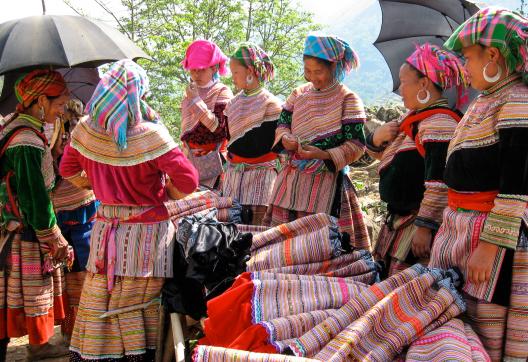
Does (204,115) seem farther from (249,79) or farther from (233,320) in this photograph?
(233,320)

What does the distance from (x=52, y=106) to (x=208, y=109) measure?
61.7 inches

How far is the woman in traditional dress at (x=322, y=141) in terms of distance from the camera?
10.6 ft

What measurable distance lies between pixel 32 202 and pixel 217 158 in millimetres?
1967

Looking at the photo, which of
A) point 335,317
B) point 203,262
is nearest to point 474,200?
point 335,317

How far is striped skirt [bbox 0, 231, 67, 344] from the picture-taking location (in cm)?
319

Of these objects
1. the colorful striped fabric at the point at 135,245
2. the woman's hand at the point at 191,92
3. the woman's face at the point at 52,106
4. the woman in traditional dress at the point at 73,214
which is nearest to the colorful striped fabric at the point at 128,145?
the colorful striped fabric at the point at 135,245

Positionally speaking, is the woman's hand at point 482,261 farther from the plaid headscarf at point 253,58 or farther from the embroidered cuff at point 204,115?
the embroidered cuff at point 204,115

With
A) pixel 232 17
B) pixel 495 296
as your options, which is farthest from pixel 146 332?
pixel 232 17

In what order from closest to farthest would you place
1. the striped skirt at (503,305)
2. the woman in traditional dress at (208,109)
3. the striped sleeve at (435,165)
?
1. the striped skirt at (503,305)
2. the striped sleeve at (435,165)
3. the woman in traditional dress at (208,109)

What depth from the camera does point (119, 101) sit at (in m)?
2.43

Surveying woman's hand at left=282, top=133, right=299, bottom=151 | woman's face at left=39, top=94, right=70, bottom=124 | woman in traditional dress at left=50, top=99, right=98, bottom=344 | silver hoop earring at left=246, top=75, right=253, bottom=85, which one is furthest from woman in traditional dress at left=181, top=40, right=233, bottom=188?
woman's face at left=39, top=94, right=70, bottom=124

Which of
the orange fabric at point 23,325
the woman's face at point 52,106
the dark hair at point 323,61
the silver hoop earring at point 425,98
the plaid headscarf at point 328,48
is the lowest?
the orange fabric at point 23,325

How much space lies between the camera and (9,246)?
10.5ft

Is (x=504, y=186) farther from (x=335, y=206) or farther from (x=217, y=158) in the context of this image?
(x=217, y=158)
